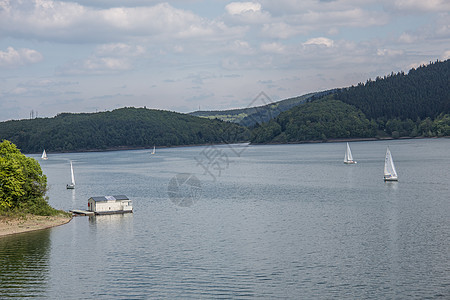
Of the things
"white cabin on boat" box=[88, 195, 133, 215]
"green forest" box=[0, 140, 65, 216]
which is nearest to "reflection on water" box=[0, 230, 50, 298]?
"green forest" box=[0, 140, 65, 216]

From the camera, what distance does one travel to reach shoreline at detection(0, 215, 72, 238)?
227 ft

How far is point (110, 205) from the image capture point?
8662 centimetres

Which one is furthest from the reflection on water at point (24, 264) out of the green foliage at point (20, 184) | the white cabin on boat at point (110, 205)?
the white cabin on boat at point (110, 205)

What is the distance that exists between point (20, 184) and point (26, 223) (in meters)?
5.74

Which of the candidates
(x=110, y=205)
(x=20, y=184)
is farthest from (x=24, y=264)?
(x=110, y=205)

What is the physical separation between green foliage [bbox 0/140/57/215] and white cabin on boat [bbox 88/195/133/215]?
7.64m

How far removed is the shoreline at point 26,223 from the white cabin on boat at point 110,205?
8562mm

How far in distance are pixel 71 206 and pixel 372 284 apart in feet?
228

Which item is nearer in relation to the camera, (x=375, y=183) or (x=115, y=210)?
(x=115, y=210)

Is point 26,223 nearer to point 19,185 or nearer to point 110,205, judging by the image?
point 19,185

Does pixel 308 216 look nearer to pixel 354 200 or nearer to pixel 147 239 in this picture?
pixel 354 200

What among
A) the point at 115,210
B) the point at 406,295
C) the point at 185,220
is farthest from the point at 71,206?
the point at 406,295

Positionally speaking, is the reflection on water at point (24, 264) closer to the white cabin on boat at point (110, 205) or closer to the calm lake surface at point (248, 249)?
the calm lake surface at point (248, 249)

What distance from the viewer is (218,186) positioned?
130125 mm
